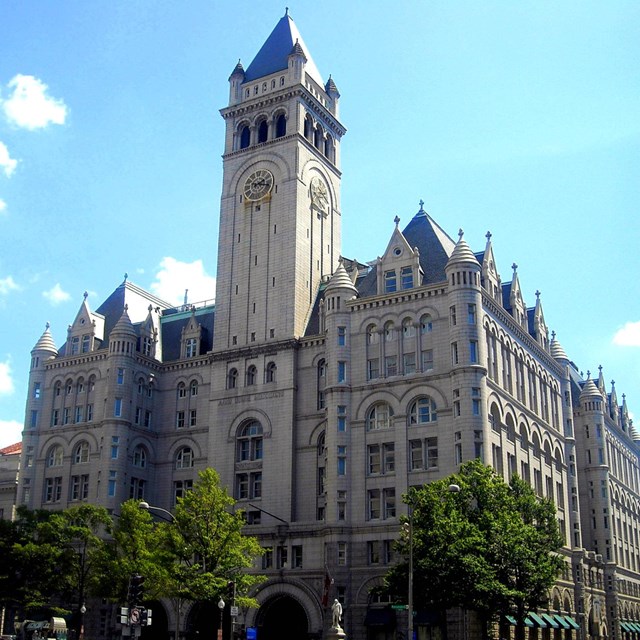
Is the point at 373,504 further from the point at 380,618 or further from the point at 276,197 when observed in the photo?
the point at 276,197

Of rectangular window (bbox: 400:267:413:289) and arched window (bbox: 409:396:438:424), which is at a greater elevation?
rectangular window (bbox: 400:267:413:289)

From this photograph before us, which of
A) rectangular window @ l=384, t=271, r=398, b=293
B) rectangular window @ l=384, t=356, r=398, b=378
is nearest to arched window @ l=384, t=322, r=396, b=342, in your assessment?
rectangular window @ l=384, t=356, r=398, b=378

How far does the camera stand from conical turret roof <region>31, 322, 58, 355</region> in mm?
99812

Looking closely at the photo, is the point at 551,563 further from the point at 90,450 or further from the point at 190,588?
the point at 90,450

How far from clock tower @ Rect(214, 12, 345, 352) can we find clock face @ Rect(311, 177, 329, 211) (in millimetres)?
129

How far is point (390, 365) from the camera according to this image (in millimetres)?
78500

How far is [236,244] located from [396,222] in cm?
1859

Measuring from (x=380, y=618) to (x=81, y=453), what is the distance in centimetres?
3859

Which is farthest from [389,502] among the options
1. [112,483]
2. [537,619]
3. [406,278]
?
[112,483]

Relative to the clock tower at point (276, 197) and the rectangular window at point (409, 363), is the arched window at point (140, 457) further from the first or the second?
the rectangular window at point (409, 363)

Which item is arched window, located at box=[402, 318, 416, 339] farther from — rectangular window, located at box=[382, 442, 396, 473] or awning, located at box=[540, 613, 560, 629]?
awning, located at box=[540, 613, 560, 629]

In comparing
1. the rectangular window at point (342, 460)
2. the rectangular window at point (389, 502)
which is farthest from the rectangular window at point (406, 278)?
the rectangular window at point (389, 502)

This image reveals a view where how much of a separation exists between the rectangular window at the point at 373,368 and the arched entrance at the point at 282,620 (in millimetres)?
20067

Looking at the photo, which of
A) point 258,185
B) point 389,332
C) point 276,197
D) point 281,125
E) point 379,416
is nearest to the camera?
point 379,416
